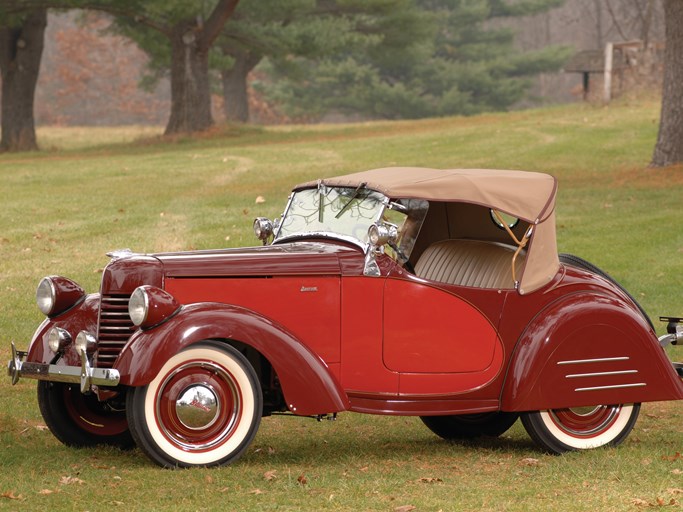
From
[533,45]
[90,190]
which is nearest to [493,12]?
[533,45]

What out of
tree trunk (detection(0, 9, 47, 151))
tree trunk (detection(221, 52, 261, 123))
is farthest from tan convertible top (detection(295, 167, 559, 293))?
tree trunk (detection(221, 52, 261, 123))

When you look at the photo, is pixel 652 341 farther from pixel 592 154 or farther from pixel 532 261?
pixel 592 154

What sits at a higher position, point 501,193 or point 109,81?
point 109,81

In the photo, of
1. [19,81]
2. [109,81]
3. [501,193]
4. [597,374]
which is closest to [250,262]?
[501,193]

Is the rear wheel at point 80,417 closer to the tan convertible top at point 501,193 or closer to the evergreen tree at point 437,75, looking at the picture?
the tan convertible top at point 501,193

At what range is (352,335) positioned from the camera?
6.81 m

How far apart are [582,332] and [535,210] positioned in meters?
0.80

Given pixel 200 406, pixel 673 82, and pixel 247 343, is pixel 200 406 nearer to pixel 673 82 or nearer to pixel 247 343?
pixel 247 343

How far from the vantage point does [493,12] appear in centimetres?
5794

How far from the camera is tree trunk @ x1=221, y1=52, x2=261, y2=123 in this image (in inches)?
1879

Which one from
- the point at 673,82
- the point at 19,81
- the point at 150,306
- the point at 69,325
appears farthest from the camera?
the point at 19,81

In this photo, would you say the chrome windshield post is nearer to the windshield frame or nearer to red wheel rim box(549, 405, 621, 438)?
the windshield frame

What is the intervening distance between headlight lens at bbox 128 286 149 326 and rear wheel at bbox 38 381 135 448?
3.84ft

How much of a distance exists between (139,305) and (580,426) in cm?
292
